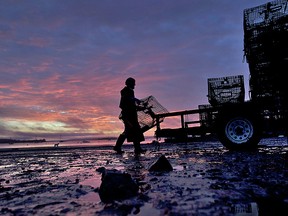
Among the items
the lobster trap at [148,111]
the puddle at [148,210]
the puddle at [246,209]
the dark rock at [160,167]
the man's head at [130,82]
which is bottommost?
the puddle at [148,210]

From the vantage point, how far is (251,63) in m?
7.61

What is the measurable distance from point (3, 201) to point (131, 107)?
6.75 meters

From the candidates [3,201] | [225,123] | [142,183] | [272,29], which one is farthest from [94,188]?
[272,29]

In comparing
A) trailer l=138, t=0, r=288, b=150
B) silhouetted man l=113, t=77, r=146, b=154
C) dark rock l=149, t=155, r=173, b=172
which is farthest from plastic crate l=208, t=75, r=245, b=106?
dark rock l=149, t=155, r=173, b=172

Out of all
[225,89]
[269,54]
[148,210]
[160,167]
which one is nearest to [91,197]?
[148,210]

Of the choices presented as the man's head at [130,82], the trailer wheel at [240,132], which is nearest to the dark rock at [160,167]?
the trailer wheel at [240,132]

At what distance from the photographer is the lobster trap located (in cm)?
998

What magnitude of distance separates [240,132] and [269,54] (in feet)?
7.67

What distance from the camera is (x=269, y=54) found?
7.04 meters

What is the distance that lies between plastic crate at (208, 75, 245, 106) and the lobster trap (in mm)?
2069

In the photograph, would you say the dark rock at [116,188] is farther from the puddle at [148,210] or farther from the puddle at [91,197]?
the puddle at [148,210]

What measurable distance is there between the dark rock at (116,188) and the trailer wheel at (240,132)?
5.43 meters

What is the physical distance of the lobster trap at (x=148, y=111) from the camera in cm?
998

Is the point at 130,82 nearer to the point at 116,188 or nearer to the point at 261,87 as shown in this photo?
the point at 261,87
